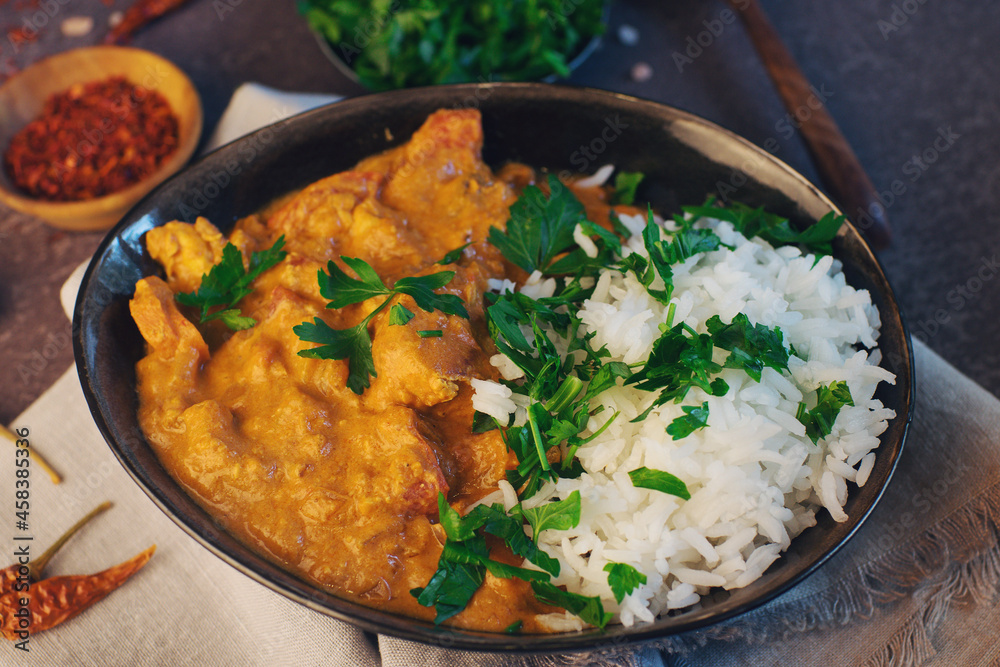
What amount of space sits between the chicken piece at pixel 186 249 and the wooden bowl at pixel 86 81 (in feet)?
2.43

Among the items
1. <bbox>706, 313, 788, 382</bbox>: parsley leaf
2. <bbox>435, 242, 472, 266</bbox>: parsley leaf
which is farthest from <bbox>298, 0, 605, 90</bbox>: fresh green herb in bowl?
<bbox>706, 313, 788, 382</bbox>: parsley leaf

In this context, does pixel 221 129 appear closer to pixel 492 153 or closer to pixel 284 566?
pixel 492 153

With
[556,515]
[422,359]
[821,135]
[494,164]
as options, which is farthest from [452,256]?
[821,135]

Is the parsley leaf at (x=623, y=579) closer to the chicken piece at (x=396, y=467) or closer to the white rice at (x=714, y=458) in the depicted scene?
the white rice at (x=714, y=458)

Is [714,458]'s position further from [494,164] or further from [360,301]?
[494,164]

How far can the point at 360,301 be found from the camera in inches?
93.0

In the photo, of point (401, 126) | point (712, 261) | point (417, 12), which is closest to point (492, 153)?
point (401, 126)

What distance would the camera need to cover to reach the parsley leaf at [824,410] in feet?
7.23

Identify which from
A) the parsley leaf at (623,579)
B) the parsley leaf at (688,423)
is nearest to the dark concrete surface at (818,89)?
the parsley leaf at (688,423)

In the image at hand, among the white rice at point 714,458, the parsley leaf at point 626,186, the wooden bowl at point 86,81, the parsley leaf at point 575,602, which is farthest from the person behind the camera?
the wooden bowl at point 86,81

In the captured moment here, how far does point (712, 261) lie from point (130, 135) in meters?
2.83

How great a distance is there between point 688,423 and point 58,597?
2.26 meters

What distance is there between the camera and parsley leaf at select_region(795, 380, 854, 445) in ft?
7.23

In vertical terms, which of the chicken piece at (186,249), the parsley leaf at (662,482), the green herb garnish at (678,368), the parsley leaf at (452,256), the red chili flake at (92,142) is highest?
the green herb garnish at (678,368)
